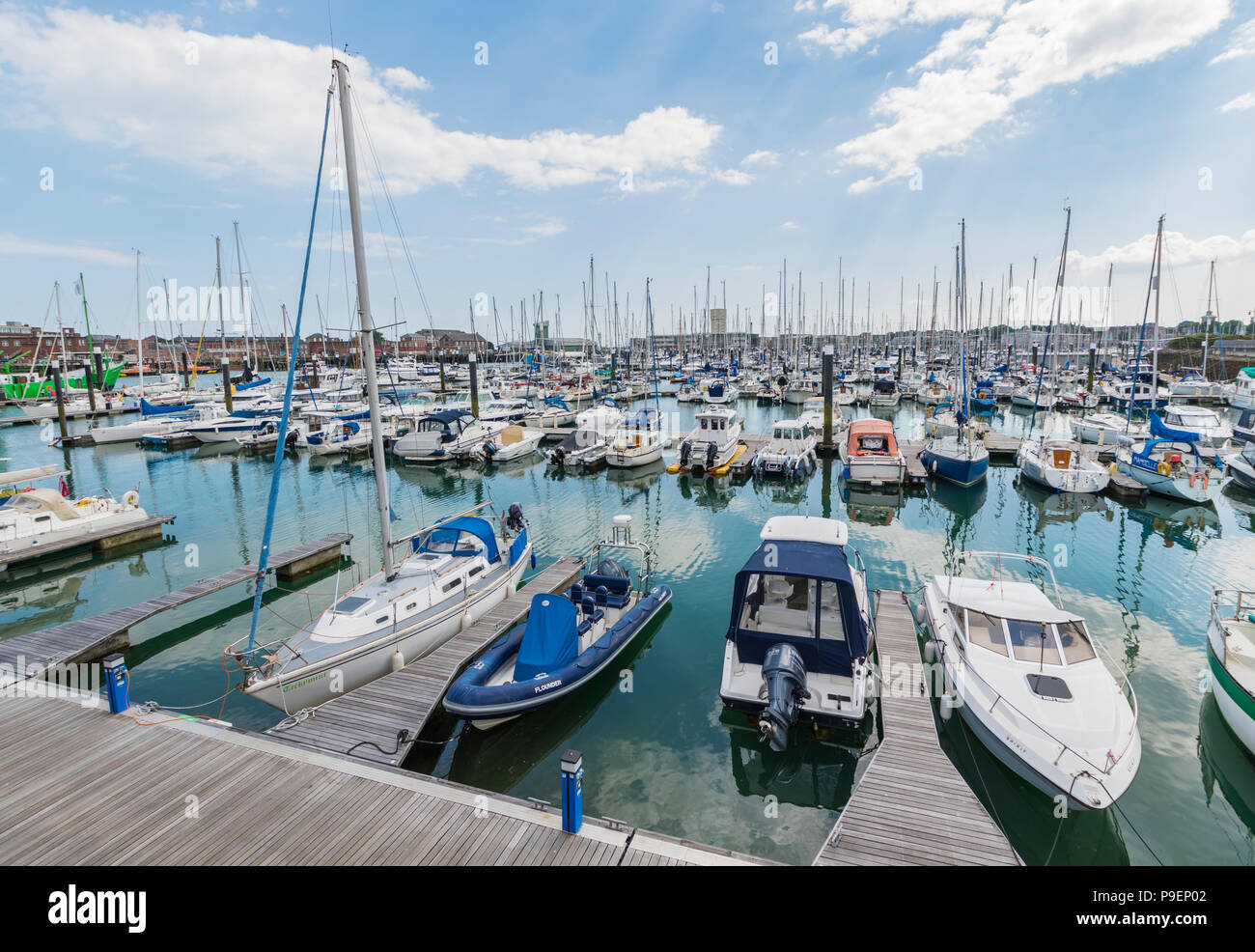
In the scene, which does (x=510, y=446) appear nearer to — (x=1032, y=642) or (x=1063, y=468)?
(x=1063, y=468)

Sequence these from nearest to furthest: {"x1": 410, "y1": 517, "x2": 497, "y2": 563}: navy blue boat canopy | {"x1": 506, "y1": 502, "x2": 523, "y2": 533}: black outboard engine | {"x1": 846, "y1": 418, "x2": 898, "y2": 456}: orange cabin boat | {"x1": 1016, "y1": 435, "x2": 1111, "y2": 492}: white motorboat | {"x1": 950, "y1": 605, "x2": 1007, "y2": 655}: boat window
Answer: {"x1": 950, "y1": 605, "x2": 1007, "y2": 655}: boat window < {"x1": 410, "y1": 517, "x2": 497, "y2": 563}: navy blue boat canopy < {"x1": 506, "y1": 502, "x2": 523, "y2": 533}: black outboard engine < {"x1": 1016, "y1": 435, "x2": 1111, "y2": 492}: white motorboat < {"x1": 846, "y1": 418, "x2": 898, "y2": 456}: orange cabin boat

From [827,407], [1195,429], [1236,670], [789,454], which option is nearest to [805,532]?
[1236,670]

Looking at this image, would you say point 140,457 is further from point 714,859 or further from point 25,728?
point 714,859

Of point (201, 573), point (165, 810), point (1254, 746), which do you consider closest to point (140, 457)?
point (201, 573)

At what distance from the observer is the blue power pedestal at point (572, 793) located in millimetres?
6992

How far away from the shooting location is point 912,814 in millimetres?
8031

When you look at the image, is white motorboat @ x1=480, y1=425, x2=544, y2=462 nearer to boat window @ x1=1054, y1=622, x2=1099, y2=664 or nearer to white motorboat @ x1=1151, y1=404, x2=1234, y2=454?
boat window @ x1=1054, y1=622, x2=1099, y2=664

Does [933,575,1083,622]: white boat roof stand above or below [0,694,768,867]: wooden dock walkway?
above

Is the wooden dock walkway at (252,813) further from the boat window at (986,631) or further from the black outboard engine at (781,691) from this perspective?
the boat window at (986,631)

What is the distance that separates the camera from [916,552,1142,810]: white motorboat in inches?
339

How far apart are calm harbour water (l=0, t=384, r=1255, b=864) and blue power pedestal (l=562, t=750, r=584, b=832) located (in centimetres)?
243

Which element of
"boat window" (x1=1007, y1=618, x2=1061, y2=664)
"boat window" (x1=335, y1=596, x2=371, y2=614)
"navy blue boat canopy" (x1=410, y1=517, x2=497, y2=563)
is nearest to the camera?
"boat window" (x1=1007, y1=618, x2=1061, y2=664)

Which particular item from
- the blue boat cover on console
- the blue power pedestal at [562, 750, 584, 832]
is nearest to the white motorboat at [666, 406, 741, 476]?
the blue boat cover on console
